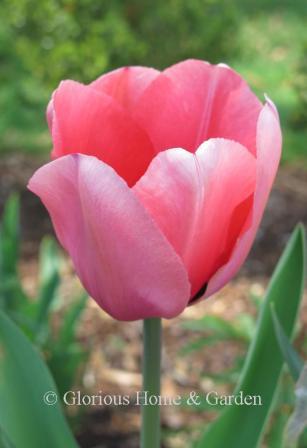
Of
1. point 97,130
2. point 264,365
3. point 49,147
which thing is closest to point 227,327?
point 264,365

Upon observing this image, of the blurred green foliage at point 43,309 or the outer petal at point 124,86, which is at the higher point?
the outer petal at point 124,86

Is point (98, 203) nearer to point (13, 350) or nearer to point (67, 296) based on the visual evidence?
point (13, 350)

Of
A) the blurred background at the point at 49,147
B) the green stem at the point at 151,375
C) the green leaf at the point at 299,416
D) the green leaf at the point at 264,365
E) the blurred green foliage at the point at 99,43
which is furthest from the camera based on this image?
the blurred green foliage at the point at 99,43

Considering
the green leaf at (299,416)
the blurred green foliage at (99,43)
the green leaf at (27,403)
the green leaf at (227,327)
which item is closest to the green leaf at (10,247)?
the green leaf at (227,327)

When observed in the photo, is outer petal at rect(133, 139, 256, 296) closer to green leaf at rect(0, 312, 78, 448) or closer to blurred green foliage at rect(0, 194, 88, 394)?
green leaf at rect(0, 312, 78, 448)

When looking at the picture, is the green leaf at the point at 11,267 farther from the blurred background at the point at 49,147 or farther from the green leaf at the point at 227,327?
the green leaf at the point at 227,327

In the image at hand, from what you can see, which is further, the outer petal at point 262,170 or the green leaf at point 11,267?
the green leaf at point 11,267

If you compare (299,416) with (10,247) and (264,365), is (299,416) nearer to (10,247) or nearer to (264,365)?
(264,365)

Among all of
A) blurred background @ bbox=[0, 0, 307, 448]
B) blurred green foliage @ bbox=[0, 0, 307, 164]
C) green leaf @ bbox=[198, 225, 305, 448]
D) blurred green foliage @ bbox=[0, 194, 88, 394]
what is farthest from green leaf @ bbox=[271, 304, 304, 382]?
blurred green foliage @ bbox=[0, 0, 307, 164]
